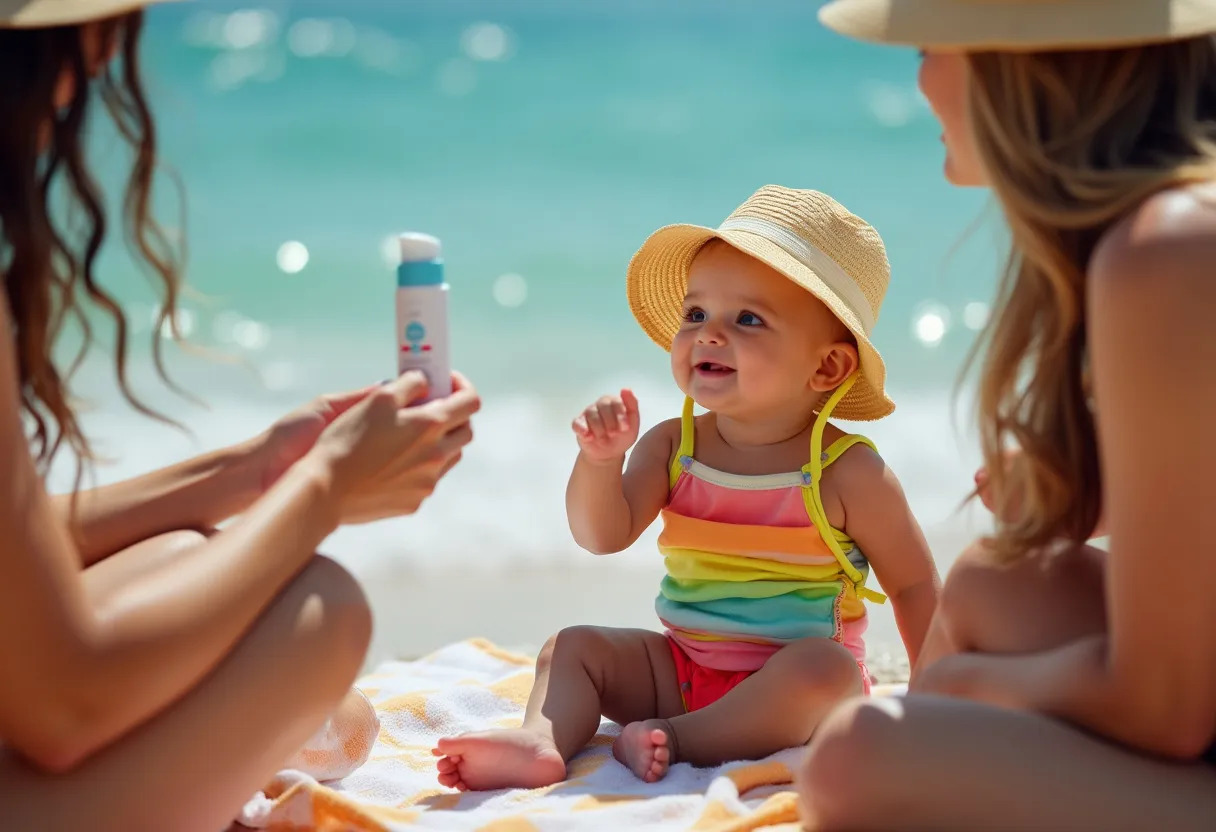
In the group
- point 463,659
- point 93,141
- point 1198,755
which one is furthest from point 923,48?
point 463,659

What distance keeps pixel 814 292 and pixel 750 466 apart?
357 millimetres

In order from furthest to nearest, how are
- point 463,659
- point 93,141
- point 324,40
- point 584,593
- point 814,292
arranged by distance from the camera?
point 324,40 → point 584,593 → point 463,659 → point 814,292 → point 93,141

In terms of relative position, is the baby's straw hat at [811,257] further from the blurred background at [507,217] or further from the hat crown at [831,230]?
the blurred background at [507,217]

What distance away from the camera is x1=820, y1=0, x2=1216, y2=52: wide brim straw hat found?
1634 mm

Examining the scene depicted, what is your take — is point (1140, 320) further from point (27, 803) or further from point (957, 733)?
point (27, 803)

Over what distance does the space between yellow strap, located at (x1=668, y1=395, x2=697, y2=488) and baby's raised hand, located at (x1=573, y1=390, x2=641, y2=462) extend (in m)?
0.25

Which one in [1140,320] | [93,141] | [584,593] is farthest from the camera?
[584,593]

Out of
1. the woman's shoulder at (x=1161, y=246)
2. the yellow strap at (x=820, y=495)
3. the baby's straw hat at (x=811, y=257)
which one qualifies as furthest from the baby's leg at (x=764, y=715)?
the woman's shoulder at (x=1161, y=246)

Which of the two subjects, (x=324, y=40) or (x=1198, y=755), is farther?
(x=324, y=40)

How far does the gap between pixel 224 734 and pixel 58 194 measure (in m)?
0.67

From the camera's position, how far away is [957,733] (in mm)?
1602

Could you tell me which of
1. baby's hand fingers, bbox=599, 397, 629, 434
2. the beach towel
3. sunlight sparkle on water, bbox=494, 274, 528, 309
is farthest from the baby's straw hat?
sunlight sparkle on water, bbox=494, 274, 528, 309

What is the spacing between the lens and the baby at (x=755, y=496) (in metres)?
2.50

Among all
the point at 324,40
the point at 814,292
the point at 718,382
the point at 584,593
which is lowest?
the point at 584,593
